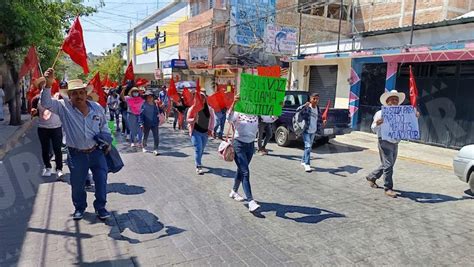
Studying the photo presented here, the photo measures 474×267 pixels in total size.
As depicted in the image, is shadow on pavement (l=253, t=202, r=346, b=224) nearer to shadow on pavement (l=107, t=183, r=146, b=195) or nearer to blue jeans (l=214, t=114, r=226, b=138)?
shadow on pavement (l=107, t=183, r=146, b=195)

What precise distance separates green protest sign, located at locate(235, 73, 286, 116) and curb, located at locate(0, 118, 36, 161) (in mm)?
6326

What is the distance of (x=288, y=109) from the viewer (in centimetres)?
1097

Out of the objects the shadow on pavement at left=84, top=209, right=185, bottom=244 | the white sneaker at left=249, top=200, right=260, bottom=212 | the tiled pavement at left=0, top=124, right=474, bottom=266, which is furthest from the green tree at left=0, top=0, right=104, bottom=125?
the white sneaker at left=249, top=200, right=260, bottom=212

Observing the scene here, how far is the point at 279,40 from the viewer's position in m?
16.6

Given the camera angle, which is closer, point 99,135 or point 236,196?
point 99,135

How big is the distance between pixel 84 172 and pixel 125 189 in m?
1.68

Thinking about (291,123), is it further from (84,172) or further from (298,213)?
(84,172)

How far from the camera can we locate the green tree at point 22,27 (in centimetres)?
977

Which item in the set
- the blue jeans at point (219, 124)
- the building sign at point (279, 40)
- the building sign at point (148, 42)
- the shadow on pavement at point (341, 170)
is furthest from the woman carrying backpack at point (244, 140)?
the building sign at point (148, 42)

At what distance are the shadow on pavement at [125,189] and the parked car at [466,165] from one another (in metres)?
5.48

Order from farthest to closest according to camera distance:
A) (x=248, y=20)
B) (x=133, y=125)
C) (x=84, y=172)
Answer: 1. (x=248, y=20)
2. (x=133, y=125)
3. (x=84, y=172)

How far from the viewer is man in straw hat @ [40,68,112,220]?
4270 mm

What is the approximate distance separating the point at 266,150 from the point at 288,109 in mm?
1745

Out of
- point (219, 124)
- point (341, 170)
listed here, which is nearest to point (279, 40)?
point (219, 124)
